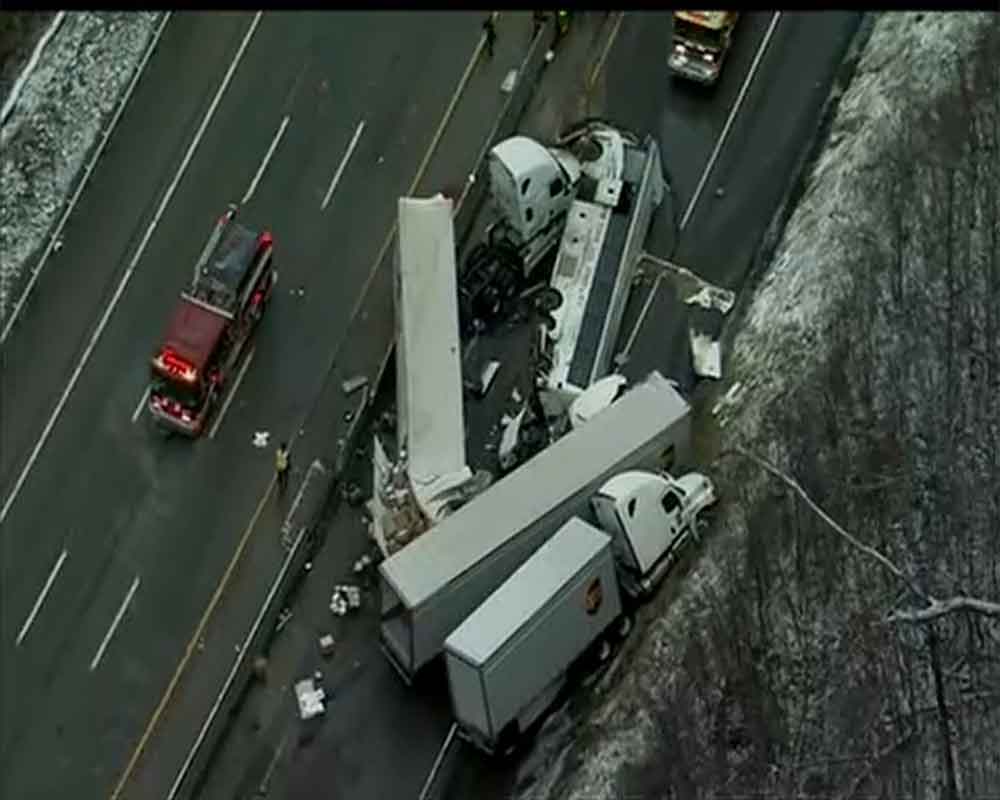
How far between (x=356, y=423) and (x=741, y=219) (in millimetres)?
8315

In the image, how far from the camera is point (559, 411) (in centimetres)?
3825

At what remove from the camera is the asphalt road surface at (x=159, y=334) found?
123ft

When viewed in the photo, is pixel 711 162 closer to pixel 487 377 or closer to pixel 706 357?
pixel 706 357

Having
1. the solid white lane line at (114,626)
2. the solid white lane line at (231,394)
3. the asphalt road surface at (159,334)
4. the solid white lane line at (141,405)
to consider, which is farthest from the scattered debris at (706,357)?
the solid white lane line at (114,626)

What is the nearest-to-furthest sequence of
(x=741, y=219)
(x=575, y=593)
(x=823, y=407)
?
(x=575, y=593), (x=823, y=407), (x=741, y=219)

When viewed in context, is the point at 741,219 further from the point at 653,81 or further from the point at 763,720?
the point at 763,720

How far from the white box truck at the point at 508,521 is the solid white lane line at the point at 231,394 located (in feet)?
14.9

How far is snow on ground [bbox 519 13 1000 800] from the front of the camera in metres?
35.7

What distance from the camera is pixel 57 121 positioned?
41.0 metres

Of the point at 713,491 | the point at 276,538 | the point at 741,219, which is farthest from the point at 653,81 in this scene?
the point at 276,538

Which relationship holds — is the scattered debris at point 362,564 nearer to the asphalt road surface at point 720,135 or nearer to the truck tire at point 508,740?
the truck tire at point 508,740

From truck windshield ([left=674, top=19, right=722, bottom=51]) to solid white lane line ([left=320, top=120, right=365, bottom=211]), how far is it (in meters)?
6.32

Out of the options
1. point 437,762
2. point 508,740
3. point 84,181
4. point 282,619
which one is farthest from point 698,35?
point 437,762

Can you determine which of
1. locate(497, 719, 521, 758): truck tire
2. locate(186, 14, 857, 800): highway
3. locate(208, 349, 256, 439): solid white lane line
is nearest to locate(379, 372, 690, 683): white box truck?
locate(186, 14, 857, 800): highway
